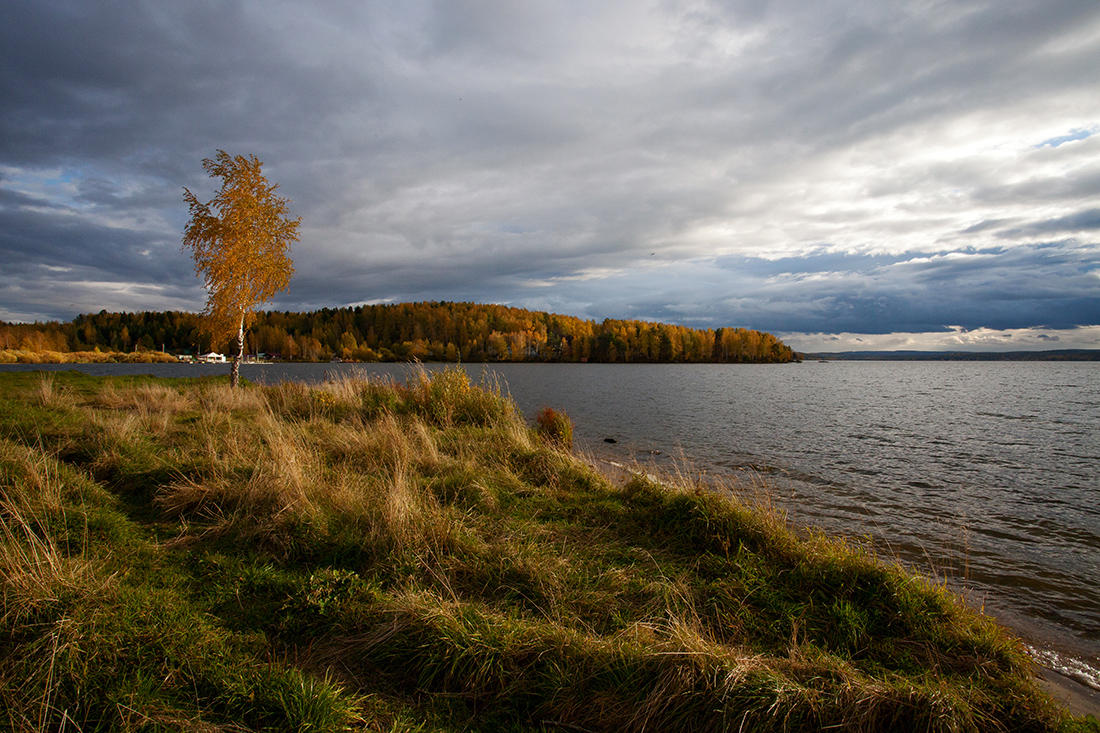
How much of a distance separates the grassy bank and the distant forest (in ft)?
354

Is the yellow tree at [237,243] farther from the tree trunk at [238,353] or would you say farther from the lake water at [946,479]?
the lake water at [946,479]

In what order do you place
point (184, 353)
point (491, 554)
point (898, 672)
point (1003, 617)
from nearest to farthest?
1. point (898, 672)
2. point (491, 554)
3. point (1003, 617)
4. point (184, 353)

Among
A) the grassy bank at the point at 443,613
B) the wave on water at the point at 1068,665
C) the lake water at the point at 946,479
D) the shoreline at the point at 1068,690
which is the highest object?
the grassy bank at the point at 443,613

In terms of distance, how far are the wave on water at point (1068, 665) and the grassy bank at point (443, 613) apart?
1.02 m

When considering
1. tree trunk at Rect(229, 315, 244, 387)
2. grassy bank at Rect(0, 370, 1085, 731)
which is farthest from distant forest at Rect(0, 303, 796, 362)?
grassy bank at Rect(0, 370, 1085, 731)

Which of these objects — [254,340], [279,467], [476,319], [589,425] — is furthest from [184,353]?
[279,467]

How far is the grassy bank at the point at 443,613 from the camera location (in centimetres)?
311

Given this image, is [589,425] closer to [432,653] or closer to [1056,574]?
[1056,574]

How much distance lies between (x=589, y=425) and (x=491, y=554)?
59.3ft

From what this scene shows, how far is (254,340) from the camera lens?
128500 mm

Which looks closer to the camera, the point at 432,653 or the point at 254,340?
the point at 432,653

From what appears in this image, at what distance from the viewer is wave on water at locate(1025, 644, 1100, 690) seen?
477cm

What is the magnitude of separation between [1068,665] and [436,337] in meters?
133

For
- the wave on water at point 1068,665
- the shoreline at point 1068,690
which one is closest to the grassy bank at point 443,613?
the shoreline at point 1068,690
